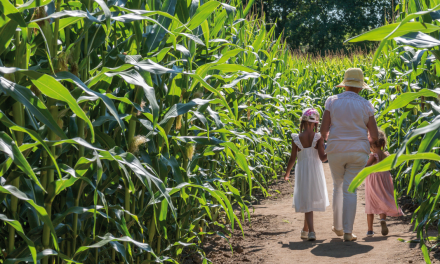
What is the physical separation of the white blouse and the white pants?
75 mm

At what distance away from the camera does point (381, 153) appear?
479 centimetres

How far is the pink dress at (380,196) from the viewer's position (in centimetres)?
462

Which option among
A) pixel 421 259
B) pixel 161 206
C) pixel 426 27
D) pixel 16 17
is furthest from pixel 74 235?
pixel 421 259

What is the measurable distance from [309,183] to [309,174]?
0.32 feet

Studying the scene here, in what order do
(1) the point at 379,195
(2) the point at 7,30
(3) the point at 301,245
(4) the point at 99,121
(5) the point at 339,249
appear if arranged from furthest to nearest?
(1) the point at 379,195 < (3) the point at 301,245 < (5) the point at 339,249 < (4) the point at 99,121 < (2) the point at 7,30

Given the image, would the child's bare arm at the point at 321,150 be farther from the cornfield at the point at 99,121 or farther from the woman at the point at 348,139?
the cornfield at the point at 99,121

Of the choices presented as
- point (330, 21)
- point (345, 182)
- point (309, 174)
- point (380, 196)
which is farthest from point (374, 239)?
point (330, 21)

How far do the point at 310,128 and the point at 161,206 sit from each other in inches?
108

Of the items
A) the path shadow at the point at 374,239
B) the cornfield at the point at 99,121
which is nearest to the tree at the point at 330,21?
the path shadow at the point at 374,239

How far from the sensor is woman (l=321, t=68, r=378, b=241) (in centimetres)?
448

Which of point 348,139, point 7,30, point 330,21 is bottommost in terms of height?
point 348,139

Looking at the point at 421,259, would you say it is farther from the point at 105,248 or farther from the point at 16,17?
the point at 16,17

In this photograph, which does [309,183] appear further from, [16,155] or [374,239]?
[16,155]

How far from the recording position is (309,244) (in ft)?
14.7
